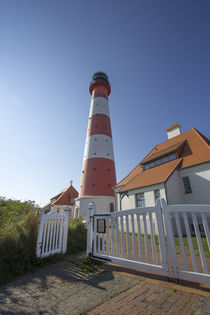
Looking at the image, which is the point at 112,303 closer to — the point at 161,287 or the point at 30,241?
the point at 161,287

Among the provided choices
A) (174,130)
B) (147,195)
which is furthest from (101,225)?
(174,130)

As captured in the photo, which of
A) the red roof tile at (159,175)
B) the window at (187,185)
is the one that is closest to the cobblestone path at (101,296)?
the red roof tile at (159,175)

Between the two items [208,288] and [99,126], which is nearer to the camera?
[208,288]

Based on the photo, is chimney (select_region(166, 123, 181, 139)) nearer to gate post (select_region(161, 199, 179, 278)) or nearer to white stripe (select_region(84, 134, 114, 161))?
white stripe (select_region(84, 134, 114, 161))

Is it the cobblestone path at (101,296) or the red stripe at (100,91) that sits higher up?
the red stripe at (100,91)

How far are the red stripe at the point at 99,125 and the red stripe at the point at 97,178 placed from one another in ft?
11.5

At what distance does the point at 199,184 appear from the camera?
33.8 feet

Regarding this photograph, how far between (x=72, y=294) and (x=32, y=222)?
3.14 metres

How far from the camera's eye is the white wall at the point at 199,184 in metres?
9.86

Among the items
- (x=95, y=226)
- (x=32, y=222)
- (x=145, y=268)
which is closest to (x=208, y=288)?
(x=145, y=268)

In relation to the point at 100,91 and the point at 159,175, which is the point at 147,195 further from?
the point at 100,91

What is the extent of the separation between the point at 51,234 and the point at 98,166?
11.5m

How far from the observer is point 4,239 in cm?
388

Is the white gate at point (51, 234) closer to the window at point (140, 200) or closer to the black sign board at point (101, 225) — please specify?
the black sign board at point (101, 225)
